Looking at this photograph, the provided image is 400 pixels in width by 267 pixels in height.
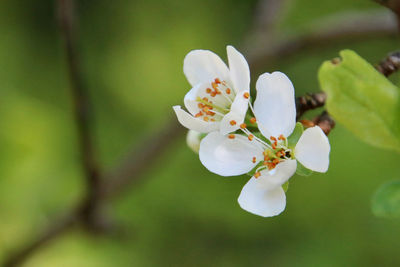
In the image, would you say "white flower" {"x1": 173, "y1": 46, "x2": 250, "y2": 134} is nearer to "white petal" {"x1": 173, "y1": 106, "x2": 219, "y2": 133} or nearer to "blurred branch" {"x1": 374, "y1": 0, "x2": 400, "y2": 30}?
"white petal" {"x1": 173, "y1": 106, "x2": 219, "y2": 133}

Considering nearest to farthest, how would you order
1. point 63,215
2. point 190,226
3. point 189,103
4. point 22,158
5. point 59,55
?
1. point 189,103
2. point 63,215
3. point 22,158
4. point 190,226
5. point 59,55

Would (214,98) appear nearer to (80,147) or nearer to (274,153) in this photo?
(274,153)

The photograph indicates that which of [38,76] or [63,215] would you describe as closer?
[63,215]

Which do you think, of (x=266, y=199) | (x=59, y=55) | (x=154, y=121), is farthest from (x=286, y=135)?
(x=59, y=55)

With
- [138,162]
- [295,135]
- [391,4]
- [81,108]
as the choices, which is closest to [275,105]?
[295,135]

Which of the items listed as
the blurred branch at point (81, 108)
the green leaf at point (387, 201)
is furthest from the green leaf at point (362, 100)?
the blurred branch at point (81, 108)

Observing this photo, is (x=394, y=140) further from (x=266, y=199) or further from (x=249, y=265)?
(x=249, y=265)
